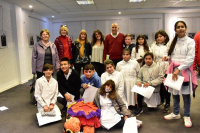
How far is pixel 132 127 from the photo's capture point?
2.14 metres

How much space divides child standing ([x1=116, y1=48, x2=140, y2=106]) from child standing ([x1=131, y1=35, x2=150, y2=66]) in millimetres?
251

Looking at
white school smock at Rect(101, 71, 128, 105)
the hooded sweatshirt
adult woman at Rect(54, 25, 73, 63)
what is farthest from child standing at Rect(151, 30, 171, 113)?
adult woman at Rect(54, 25, 73, 63)

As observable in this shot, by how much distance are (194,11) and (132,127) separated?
23.7 feet

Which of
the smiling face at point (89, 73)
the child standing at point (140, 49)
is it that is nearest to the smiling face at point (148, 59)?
the child standing at point (140, 49)

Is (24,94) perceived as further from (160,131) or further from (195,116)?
(195,116)

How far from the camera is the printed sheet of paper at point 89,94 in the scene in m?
2.57

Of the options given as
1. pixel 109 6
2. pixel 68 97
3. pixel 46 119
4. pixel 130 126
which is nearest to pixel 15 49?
pixel 68 97

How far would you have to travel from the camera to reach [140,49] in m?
3.21

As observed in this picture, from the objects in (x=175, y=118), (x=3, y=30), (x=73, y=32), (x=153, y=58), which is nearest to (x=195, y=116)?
(x=175, y=118)

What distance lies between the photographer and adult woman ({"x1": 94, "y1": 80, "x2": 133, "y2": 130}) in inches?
89.0

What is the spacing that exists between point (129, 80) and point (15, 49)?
13.5ft

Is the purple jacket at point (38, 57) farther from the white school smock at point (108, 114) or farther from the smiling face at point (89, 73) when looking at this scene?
the white school smock at point (108, 114)

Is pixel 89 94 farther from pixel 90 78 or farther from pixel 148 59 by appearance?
pixel 148 59

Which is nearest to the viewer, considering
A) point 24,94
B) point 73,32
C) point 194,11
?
point 24,94
